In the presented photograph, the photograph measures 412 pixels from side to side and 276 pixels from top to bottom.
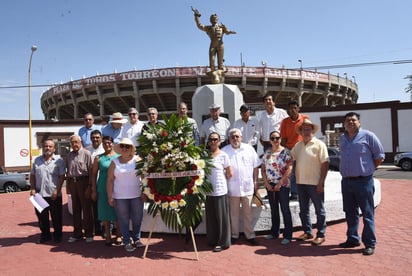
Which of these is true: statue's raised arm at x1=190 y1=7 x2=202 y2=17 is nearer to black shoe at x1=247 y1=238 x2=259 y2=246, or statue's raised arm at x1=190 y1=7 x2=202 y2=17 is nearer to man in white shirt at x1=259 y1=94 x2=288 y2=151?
man in white shirt at x1=259 y1=94 x2=288 y2=151

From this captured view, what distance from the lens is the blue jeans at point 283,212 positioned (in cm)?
484

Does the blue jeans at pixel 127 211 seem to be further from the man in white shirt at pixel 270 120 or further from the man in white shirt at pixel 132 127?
the man in white shirt at pixel 270 120

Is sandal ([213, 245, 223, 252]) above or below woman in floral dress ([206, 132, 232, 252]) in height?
below

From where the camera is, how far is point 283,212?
4.89 m

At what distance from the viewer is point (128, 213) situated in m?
4.75

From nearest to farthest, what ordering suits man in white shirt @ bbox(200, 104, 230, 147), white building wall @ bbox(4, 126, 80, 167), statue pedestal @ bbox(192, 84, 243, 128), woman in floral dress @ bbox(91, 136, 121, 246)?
woman in floral dress @ bbox(91, 136, 121, 246), man in white shirt @ bbox(200, 104, 230, 147), statue pedestal @ bbox(192, 84, 243, 128), white building wall @ bbox(4, 126, 80, 167)

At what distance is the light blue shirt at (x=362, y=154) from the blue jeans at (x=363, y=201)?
0.45ft

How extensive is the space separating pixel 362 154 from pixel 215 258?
247 centimetres

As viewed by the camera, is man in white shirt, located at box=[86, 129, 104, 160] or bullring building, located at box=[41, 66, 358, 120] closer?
man in white shirt, located at box=[86, 129, 104, 160]

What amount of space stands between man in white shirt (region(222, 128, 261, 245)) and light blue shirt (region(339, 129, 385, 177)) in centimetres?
129

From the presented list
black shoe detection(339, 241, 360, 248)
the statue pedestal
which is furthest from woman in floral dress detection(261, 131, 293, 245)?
the statue pedestal

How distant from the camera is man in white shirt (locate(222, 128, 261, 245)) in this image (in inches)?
185

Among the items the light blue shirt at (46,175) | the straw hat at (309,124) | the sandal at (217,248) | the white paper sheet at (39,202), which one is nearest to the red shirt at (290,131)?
the straw hat at (309,124)

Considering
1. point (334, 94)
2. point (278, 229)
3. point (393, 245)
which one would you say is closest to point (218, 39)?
point (278, 229)
